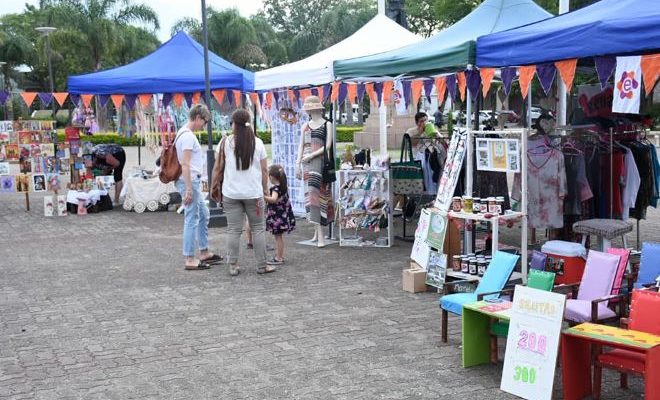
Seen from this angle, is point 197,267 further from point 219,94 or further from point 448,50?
point 219,94

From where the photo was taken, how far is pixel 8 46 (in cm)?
5222

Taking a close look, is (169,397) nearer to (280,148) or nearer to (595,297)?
(595,297)

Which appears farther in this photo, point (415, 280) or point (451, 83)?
point (451, 83)

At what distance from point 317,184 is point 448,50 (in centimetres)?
293

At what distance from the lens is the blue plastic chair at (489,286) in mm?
5379

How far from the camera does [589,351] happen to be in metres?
4.44

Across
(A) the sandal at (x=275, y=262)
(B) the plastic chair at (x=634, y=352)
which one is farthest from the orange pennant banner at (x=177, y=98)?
(B) the plastic chair at (x=634, y=352)

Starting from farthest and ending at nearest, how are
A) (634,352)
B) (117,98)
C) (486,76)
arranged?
(117,98) → (486,76) → (634,352)

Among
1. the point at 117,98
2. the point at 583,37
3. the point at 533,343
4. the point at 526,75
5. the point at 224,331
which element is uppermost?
the point at 117,98

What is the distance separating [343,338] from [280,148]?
732 centimetres

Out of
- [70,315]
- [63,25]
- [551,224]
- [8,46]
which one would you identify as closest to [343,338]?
[70,315]

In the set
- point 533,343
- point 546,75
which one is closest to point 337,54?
point 546,75

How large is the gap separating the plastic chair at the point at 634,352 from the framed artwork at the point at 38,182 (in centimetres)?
1139

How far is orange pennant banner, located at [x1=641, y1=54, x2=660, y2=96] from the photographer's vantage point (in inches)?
213
